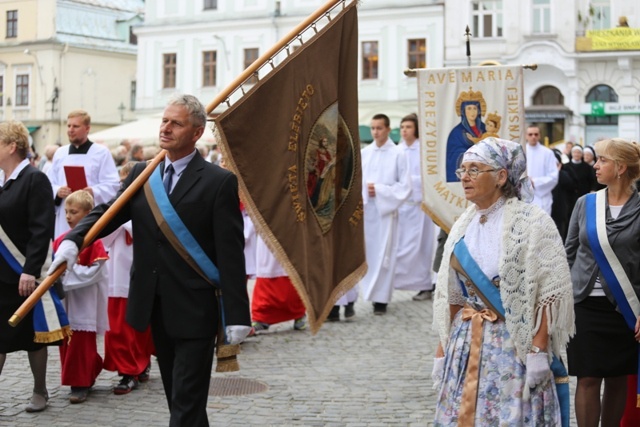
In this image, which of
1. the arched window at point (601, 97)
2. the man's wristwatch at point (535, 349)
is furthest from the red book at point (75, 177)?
the arched window at point (601, 97)

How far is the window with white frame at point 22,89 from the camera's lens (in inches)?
2066

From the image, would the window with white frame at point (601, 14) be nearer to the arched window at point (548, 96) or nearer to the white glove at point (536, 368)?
the arched window at point (548, 96)

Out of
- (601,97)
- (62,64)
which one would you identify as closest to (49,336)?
(601,97)

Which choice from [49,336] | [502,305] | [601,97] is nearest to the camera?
[502,305]

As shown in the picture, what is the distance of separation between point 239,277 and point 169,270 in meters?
0.36

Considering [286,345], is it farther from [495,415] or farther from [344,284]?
[495,415]

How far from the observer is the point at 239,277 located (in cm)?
497

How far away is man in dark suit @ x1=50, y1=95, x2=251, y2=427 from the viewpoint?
496cm

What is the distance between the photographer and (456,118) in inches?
374

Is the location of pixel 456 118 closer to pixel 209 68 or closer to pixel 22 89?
pixel 209 68

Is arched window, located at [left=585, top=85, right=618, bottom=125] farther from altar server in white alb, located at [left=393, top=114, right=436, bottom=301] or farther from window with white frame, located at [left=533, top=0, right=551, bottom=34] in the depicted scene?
altar server in white alb, located at [left=393, top=114, right=436, bottom=301]

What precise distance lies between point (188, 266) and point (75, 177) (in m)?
4.77

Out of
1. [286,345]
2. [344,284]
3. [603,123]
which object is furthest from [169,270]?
[603,123]

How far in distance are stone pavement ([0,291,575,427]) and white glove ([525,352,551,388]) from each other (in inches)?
83.2
